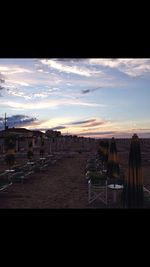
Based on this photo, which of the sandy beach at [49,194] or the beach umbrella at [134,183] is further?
the sandy beach at [49,194]

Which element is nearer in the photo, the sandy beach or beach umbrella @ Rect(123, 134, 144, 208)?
beach umbrella @ Rect(123, 134, 144, 208)

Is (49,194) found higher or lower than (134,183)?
lower

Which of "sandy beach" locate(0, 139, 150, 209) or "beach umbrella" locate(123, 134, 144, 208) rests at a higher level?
"beach umbrella" locate(123, 134, 144, 208)

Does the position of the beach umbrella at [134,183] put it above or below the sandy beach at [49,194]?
above

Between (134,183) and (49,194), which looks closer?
(134,183)
